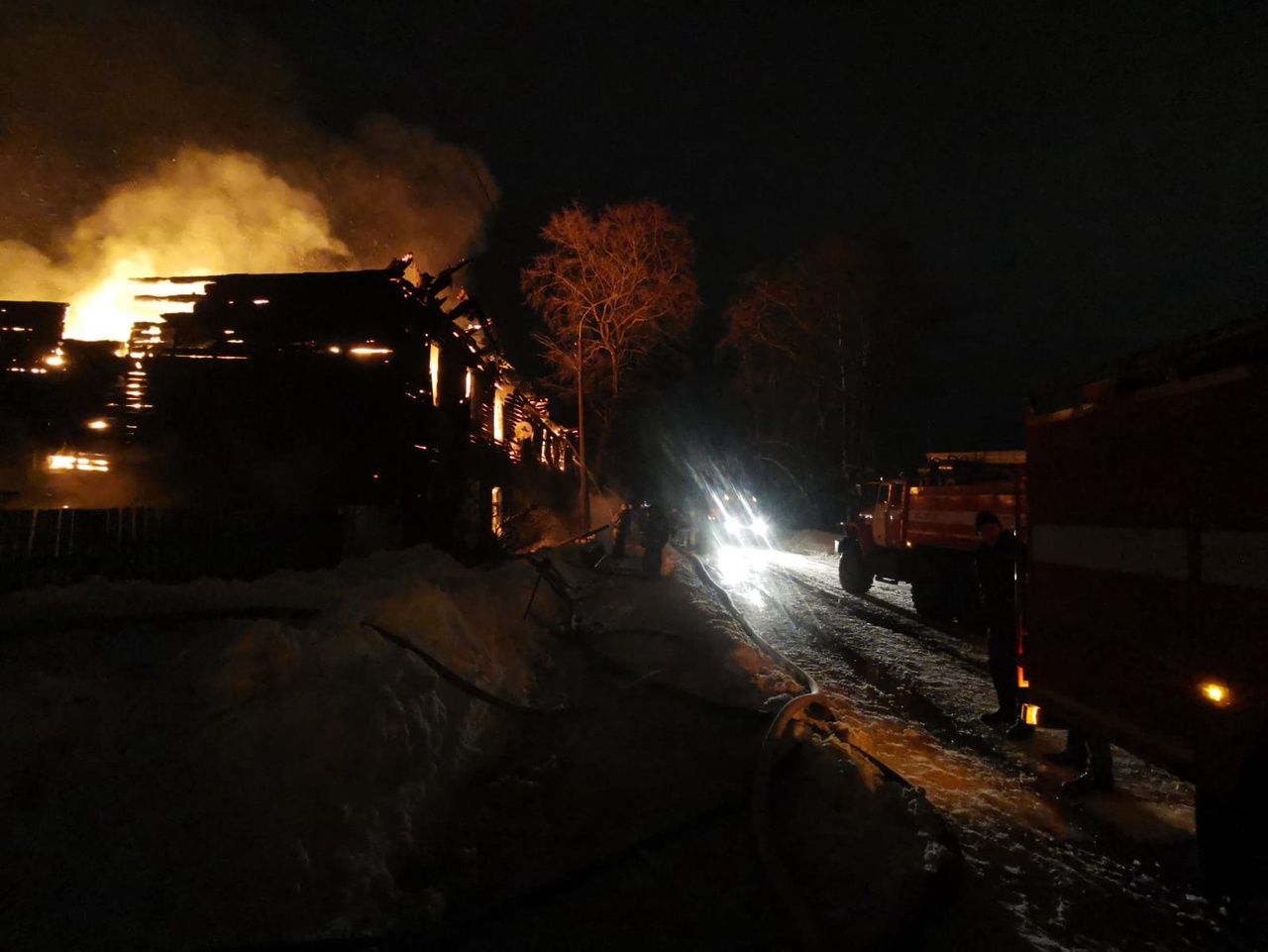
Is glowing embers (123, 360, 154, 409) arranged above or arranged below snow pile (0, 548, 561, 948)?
above

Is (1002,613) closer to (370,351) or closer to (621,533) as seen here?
(621,533)

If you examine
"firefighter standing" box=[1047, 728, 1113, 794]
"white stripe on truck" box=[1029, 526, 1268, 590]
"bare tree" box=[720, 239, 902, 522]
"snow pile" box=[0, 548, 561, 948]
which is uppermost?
"bare tree" box=[720, 239, 902, 522]

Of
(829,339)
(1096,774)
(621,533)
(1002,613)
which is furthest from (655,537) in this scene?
(829,339)

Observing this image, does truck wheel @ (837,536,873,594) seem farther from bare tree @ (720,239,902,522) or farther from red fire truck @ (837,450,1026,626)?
bare tree @ (720,239,902,522)

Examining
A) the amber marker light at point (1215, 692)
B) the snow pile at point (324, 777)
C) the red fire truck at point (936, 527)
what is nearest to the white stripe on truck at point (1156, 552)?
the amber marker light at point (1215, 692)

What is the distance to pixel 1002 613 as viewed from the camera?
570 centimetres

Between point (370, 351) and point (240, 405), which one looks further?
point (370, 351)

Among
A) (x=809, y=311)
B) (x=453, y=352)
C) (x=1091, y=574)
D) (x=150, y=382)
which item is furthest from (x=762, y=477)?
(x=1091, y=574)

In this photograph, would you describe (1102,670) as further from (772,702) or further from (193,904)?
(193,904)

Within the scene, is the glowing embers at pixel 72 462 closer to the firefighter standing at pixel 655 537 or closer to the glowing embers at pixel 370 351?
the glowing embers at pixel 370 351

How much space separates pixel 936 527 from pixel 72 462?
1761cm

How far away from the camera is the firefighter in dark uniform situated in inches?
223

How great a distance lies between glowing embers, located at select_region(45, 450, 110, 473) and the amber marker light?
676 inches

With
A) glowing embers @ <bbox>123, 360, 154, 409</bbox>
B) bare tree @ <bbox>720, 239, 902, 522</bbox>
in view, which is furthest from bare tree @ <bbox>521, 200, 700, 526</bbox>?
glowing embers @ <bbox>123, 360, 154, 409</bbox>
